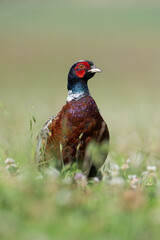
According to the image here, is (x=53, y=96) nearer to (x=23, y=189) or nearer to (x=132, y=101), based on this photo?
(x=132, y=101)

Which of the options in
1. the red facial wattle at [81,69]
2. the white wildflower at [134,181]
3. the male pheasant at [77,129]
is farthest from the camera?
the red facial wattle at [81,69]

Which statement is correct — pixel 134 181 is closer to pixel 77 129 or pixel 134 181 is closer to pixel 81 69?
pixel 77 129

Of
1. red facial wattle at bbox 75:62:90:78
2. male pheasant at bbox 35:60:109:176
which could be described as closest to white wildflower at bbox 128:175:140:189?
male pheasant at bbox 35:60:109:176

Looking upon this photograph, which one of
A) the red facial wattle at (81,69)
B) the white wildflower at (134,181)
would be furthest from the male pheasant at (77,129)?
the white wildflower at (134,181)

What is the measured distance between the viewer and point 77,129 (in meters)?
4.25

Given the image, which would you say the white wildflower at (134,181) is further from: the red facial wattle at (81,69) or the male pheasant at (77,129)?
the red facial wattle at (81,69)

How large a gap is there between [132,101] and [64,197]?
35.0 ft

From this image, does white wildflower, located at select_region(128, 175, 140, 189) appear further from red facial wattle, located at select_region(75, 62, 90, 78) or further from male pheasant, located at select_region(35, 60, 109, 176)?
red facial wattle, located at select_region(75, 62, 90, 78)

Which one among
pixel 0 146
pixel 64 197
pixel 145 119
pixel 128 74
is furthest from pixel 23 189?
pixel 128 74

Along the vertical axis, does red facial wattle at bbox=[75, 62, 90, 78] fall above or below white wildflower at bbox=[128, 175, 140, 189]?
above

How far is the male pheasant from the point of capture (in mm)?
4246

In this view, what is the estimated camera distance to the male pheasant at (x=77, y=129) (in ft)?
13.9

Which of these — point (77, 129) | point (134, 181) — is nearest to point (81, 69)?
point (77, 129)

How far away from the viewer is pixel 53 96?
14820 mm
